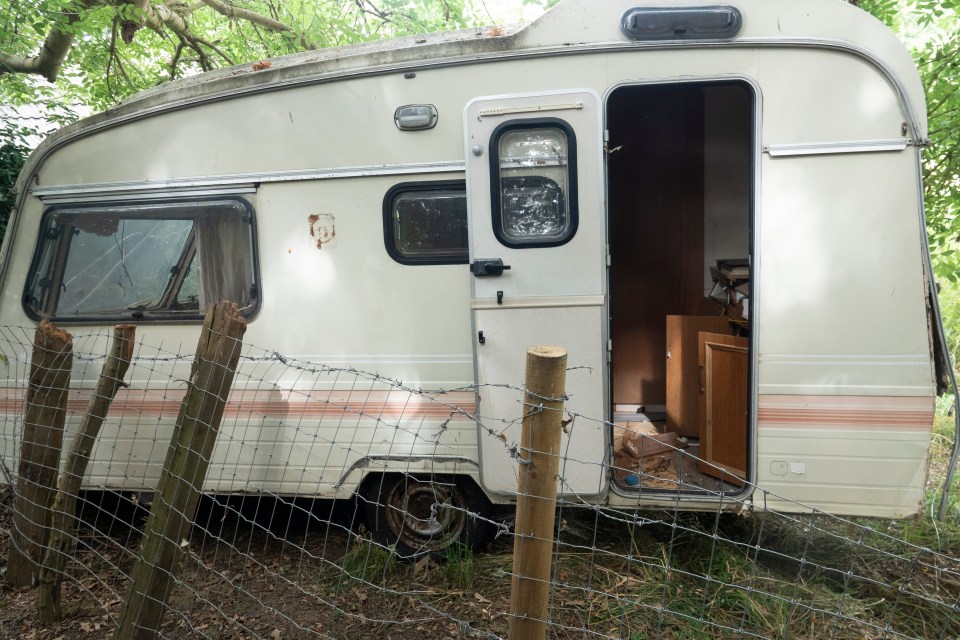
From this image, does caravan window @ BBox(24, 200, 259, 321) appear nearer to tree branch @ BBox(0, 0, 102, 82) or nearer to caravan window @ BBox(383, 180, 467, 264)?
caravan window @ BBox(383, 180, 467, 264)

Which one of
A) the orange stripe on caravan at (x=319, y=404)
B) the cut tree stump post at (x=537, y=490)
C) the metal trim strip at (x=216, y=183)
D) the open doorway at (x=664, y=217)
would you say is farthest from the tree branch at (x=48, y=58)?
the cut tree stump post at (x=537, y=490)

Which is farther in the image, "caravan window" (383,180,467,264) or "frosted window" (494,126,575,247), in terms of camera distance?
"caravan window" (383,180,467,264)

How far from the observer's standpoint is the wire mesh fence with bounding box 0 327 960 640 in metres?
3.21

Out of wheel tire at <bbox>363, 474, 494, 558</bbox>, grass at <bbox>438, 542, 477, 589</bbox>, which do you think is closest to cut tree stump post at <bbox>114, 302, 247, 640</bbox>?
wheel tire at <bbox>363, 474, 494, 558</bbox>

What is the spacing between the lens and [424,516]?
3934 millimetres

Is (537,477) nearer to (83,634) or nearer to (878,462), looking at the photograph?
(878,462)

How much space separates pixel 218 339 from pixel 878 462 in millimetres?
3165

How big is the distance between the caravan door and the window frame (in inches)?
52.2

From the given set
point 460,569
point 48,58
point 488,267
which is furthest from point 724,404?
point 48,58

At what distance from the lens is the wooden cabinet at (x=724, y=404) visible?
3.90 m

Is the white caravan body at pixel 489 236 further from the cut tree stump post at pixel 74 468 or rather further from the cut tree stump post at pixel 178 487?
the cut tree stump post at pixel 178 487

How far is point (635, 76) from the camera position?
3.32 meters

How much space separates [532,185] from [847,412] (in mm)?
1963

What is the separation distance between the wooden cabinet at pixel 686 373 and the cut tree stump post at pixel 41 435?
3939mm
